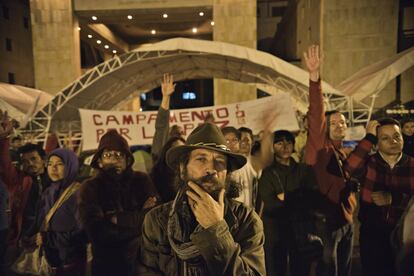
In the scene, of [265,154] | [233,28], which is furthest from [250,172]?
[233,28]

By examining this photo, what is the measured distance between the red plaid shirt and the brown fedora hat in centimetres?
186

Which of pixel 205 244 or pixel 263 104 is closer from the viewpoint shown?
pixel 205 244

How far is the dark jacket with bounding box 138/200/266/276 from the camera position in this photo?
55.6 inches

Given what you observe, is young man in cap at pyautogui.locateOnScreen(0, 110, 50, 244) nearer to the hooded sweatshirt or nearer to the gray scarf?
the hooded sweatshirt

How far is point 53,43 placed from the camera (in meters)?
17.8

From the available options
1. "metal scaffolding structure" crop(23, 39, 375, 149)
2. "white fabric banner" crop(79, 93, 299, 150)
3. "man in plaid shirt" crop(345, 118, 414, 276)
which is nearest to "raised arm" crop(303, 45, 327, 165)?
"man in plaid shirt" crop(345, 118, 414, 276)

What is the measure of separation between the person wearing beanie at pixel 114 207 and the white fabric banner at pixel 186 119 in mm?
4602

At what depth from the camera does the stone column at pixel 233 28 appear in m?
17.0

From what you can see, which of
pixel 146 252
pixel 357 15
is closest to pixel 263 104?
pixel 146 252

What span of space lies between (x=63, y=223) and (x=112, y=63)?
7.50 meters

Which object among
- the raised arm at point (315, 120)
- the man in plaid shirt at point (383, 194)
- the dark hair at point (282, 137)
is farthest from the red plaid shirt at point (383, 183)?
the dark hair at point (282, 137)

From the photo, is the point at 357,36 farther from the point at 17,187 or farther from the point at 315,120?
the point at 17,187

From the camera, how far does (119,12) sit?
61.5ft

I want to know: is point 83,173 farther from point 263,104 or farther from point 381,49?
point 381,49
